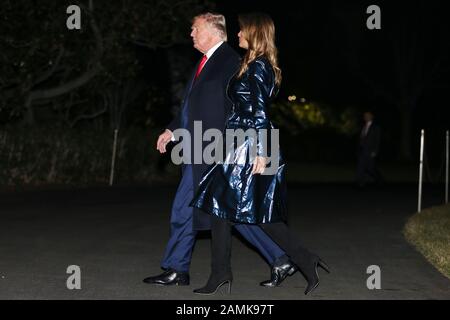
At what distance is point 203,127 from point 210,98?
22 centimetres

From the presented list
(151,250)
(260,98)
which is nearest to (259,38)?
(260,98)

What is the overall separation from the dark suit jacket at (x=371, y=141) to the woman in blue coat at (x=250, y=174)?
47.0 feet

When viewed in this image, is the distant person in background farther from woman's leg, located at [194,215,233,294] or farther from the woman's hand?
the woman's hand

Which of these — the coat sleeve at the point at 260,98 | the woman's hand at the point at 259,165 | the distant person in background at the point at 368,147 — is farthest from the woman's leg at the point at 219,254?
the distant person in background at the point at 368,147

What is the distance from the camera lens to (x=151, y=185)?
2095cm

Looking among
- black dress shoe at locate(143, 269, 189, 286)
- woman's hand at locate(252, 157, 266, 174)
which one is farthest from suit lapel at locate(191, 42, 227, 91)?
black dress shoe at locate(143, 269, 189, 286)

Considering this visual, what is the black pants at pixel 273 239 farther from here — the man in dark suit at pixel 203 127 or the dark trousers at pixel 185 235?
the dark trousers at pixel 185 235

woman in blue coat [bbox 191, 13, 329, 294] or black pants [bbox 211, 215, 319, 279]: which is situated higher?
woman in blue coat [bbox 191, 13, 329, 294]

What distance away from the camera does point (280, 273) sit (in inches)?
297

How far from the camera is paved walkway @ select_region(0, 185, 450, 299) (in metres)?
7.31

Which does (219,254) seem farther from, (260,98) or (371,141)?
(371,141)

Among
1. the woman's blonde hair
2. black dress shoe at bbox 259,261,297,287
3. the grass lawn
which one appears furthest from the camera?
the grass lawn
